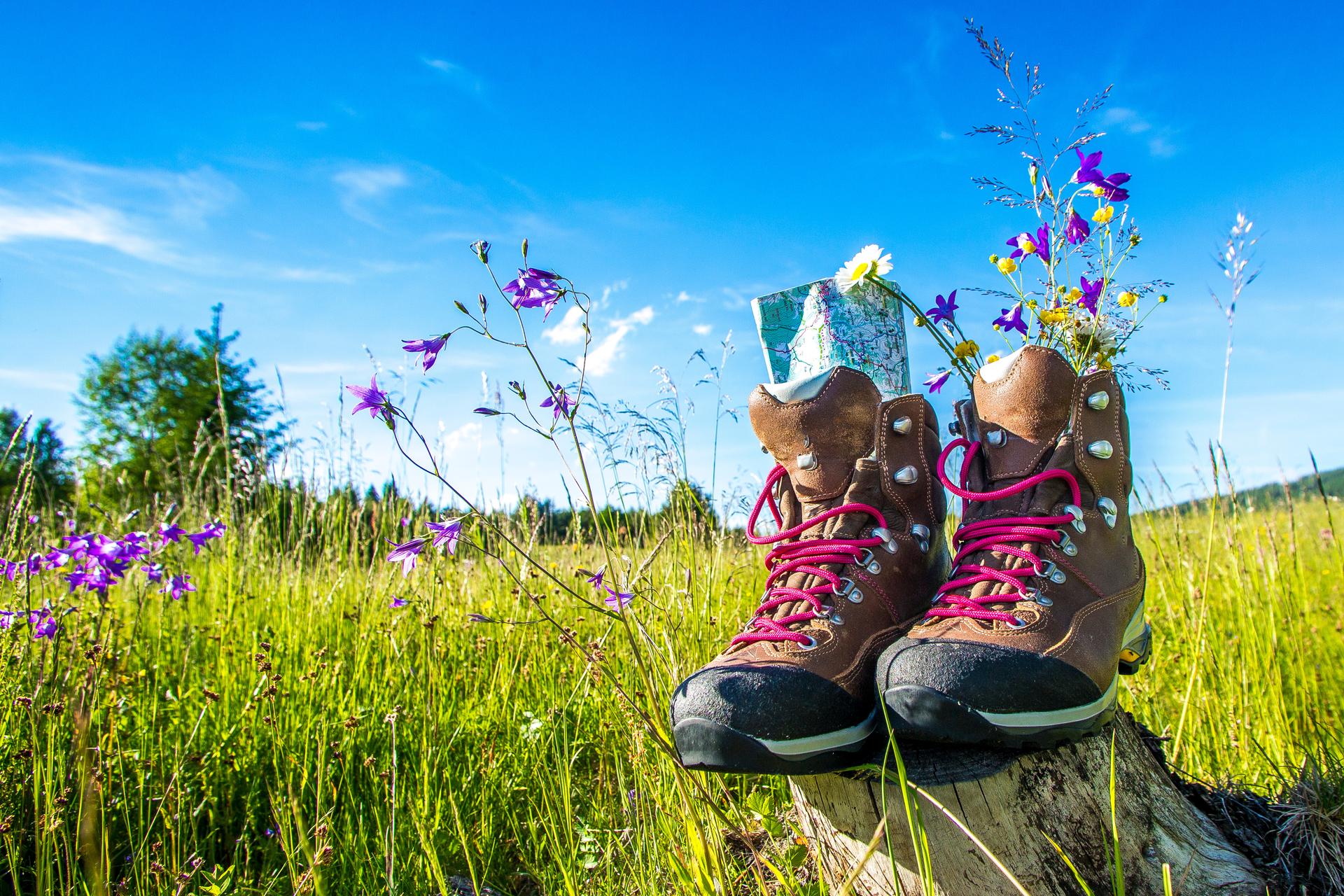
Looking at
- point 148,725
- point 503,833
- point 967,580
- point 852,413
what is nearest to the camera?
point 967,580

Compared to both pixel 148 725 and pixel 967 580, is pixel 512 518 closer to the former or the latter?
pixel 148 725

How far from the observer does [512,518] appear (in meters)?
4.28

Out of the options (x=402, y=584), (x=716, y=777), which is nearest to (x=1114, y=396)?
(x=716, y=777)

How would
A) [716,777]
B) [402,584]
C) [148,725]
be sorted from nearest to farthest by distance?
1. [716,777]
2. [148,725]
3. [402,584]

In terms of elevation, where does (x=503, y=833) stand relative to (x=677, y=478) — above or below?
below

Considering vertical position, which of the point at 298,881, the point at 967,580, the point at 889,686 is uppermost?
the point at 967,580

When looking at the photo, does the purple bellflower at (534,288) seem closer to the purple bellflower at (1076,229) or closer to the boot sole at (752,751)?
the boot sole at (752,751)

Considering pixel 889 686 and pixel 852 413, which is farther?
pixel 852 413

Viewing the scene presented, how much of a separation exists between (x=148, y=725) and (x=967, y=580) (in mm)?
2336

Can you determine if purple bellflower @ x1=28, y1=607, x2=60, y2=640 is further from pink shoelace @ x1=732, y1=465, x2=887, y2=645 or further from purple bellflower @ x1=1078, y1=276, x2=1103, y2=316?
purple bellflower @ x1=1078, y1=276, x2=1103, y2=316

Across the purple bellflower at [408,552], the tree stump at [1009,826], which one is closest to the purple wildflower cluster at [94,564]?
the purple bellflower at [408,552]

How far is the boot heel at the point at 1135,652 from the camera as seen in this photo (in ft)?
4.91

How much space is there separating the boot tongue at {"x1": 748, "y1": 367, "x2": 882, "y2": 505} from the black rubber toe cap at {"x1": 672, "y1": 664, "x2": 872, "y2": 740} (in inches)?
14.9

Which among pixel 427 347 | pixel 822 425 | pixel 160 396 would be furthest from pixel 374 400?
pixel 160 396
